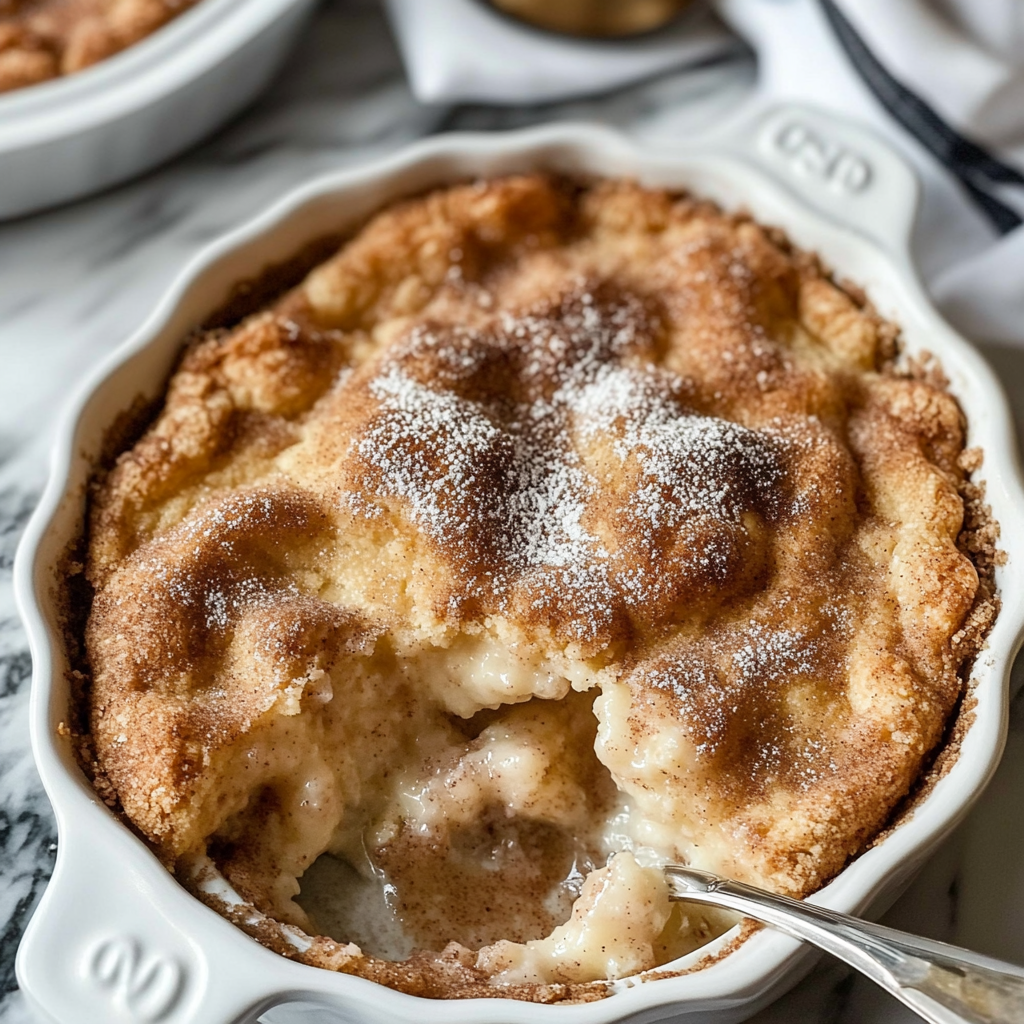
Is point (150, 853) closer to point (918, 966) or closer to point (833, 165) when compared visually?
point (918, 966)

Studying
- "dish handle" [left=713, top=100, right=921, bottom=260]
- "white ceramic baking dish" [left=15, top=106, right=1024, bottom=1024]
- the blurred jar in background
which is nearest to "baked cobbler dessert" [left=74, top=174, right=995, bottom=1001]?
"white ceramic baking dish" [left=15, top=106, right=1024, bottom=1024]

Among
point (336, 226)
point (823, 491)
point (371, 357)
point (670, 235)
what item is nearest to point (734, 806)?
point (823, 491)

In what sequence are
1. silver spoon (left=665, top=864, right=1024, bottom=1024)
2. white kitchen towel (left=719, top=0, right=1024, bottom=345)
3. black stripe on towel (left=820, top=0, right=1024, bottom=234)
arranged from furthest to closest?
black stripe on towel (left=820, top=0, right=1024, bottom=234) < white kitchen towel (left=719, top=0, right=1024, bottom=345) < silver spoon (left=665, top=864, right=1024, bottom=1024)

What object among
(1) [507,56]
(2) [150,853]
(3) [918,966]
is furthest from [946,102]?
(2) [150,853]

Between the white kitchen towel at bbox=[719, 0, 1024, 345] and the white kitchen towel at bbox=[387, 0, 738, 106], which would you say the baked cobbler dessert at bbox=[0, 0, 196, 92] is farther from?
the white kitchen towel at bbox=[719, 0, 1024, 345]

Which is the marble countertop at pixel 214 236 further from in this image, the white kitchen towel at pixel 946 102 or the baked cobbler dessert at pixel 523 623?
the baked cobbler dessert at pixel 523 623
